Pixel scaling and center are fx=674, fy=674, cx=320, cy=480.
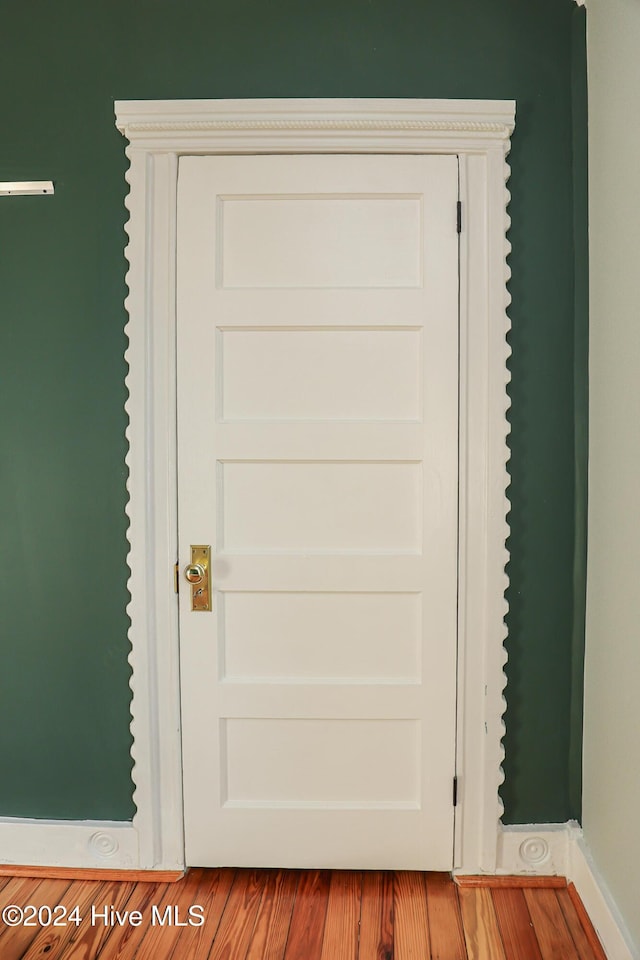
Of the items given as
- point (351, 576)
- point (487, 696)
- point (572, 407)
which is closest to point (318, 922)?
point (487, 696)

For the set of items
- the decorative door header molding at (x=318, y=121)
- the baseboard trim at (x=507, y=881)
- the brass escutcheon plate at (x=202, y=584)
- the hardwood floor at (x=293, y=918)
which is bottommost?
the hardwood floor at (x=293, y=918)

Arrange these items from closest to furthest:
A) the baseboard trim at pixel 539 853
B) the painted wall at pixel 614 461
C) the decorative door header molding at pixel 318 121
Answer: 1. the painted wall at pixel 614 461
2. the decorative door header molding at pixel 318 121
3. the baseboard trim at pixel 539 853

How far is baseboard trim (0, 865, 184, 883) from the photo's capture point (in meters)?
1.96

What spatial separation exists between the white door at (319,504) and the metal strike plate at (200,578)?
0.08 feet

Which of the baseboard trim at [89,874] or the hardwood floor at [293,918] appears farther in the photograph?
the baseboard trim at [89,874]

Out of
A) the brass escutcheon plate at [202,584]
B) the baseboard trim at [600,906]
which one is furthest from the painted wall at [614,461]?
the brass escutcheon plate at [202,584]

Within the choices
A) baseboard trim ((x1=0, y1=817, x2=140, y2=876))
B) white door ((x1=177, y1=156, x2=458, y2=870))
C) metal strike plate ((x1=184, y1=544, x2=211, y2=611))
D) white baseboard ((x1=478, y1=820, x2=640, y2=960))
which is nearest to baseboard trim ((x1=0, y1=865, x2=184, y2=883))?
baseboard trim ((x1=0, y1=817, x2=140, y2=876))

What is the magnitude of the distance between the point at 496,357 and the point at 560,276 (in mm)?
309

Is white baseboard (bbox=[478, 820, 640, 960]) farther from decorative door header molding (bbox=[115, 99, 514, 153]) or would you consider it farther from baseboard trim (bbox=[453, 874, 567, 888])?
decorative door header molding (bbox=[115, 99, 514, 153])

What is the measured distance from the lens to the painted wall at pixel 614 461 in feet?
5.25

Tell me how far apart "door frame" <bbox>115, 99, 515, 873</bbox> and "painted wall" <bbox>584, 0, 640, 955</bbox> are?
0.24 metres

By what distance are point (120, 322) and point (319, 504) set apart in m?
0.78

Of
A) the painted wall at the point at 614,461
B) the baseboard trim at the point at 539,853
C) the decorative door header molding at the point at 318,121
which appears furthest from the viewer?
the baseboard trim at the point at 539,853

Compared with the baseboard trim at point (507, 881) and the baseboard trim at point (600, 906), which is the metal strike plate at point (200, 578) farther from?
the baseboard trim at point (600, 906)
